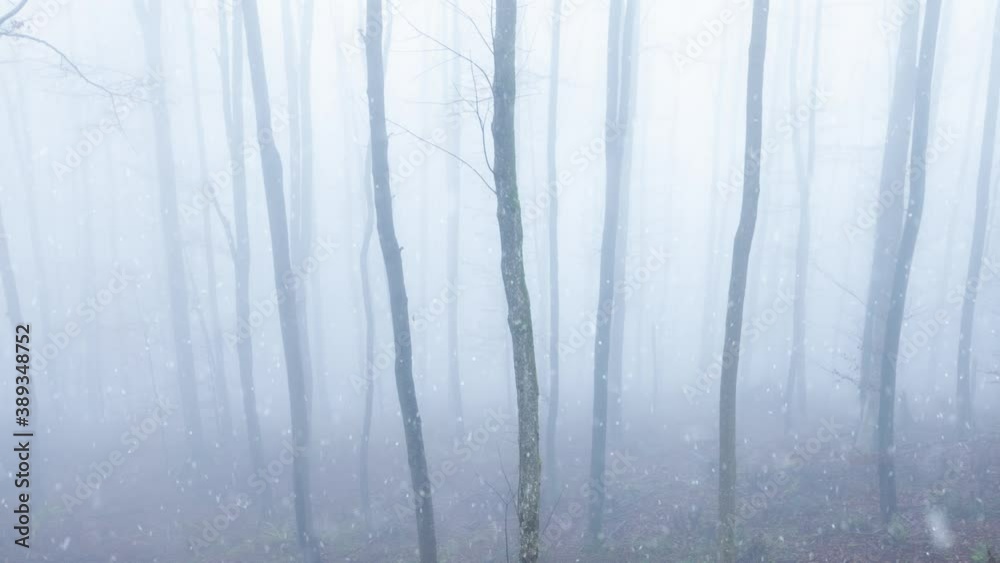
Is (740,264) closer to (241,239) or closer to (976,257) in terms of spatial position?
(976,257)

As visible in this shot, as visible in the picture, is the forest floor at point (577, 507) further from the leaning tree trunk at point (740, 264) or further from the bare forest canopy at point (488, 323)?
the leaning tree trunk at point (740, 264)

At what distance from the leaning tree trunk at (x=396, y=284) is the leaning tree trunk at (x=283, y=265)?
7.71 feet

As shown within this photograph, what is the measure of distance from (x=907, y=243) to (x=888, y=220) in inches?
123

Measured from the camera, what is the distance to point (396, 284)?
878 cm

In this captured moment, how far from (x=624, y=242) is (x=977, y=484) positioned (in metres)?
9.09

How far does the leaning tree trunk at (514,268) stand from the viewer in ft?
22.1

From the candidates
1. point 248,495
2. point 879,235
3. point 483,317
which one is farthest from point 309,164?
point 483,317

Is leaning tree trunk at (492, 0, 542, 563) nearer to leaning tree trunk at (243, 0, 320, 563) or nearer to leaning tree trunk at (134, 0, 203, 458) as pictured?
leaning tree trunk at (243, 0, 320, 563)

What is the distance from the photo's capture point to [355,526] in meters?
13.0

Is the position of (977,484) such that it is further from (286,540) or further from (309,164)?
(309,164)

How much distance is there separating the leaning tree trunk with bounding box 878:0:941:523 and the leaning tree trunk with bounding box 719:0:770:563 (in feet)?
9.10

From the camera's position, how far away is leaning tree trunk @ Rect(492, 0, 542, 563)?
674 cm

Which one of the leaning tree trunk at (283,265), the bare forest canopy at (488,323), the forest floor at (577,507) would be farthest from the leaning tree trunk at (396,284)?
the leaning tree trunk at (283,265)

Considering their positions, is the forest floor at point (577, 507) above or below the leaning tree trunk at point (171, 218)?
below
